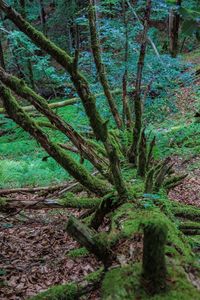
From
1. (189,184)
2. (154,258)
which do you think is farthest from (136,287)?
(189,184)

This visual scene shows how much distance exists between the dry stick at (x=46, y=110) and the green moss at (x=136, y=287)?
7.94 feet

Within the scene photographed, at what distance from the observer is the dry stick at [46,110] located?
14.0ft

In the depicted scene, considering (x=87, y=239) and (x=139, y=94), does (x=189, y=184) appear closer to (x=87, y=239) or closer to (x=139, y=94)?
(x=139, y=94)

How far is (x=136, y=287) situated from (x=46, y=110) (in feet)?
9.15

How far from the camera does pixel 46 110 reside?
445 centimetres

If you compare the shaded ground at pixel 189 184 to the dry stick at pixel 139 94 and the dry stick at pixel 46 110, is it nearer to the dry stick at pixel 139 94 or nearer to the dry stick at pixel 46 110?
the dry stick at pixel 139 94

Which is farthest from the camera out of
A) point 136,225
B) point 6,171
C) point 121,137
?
point 6,171

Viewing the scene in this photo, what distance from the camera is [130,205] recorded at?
3.83 m

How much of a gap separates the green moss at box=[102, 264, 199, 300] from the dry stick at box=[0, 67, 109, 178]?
7.94 ft

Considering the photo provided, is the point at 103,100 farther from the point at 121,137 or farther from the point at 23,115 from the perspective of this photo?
the point at 23,115

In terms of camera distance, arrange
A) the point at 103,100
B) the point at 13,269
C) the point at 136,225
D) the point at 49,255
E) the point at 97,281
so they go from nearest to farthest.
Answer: the point at 97,281 → the point at 136,225 → the point at 13,269 → the point at 49,255 → the point at 103,100

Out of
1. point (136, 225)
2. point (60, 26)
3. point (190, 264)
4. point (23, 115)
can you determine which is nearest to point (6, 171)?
point (23, 115)

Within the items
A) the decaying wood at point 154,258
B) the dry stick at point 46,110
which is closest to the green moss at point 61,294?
the decaying wood at point 154,258

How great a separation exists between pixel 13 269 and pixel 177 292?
2.08 metres
